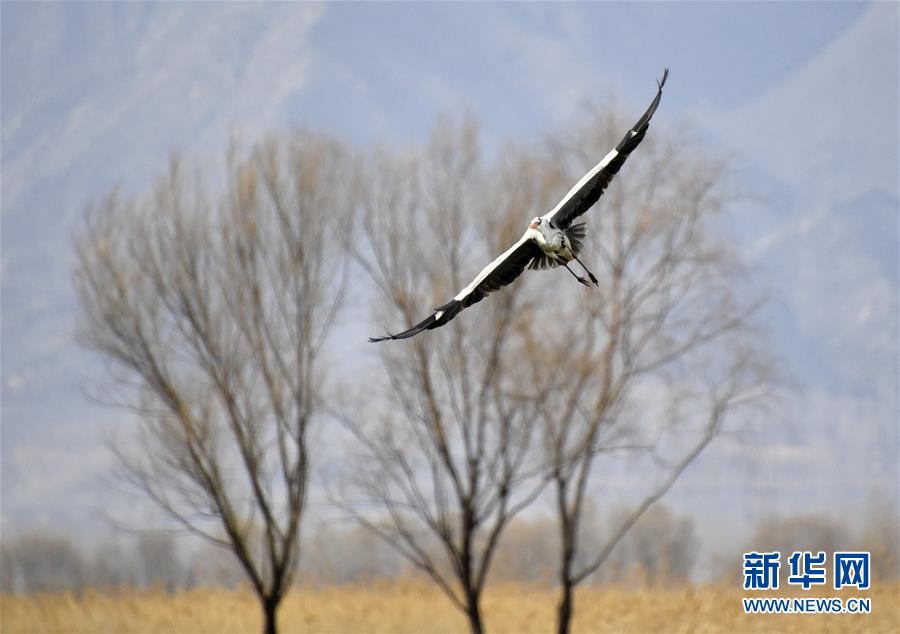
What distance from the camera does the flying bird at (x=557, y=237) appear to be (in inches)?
416

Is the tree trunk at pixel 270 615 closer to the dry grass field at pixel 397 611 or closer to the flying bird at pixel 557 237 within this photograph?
the dry grass field at pixel 397 611

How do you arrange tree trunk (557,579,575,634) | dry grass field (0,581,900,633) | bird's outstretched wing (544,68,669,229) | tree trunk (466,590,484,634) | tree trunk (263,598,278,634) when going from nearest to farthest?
bird's outstretched wing (544,68,669,229), tree trunk (557,579,575,634), tree trunk (466,590,484,634), dry grass field (0,581,900,633), tree trunk (263,598,278,634)

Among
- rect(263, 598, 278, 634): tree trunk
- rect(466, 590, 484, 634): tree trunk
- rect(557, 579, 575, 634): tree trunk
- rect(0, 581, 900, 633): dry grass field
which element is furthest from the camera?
rect(263, 598, 278, 634): tree trunk

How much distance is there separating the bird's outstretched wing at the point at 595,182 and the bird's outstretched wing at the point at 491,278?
1.28 ft

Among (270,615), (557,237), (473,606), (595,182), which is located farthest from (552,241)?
(270,615)

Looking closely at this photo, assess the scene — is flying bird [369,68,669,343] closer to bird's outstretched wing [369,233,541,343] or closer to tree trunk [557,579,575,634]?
bird's outstretched wing [369,233,541,343]

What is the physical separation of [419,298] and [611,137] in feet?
11.5

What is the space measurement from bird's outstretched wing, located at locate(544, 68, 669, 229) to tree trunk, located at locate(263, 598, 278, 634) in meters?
9.40

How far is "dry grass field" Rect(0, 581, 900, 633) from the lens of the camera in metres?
17.6

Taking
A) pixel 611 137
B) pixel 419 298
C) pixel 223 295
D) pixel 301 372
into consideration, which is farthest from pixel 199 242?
pixel 611 137

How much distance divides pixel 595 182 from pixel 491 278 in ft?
4.30

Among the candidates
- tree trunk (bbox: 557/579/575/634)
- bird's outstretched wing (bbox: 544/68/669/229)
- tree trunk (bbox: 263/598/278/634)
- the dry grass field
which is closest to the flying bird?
bird's outstretched wing (bbox: 544/68/669/229)

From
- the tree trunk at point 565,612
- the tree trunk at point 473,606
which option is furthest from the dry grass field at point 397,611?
the tree trunk at point 473,606

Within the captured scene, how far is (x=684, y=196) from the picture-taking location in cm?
1653
